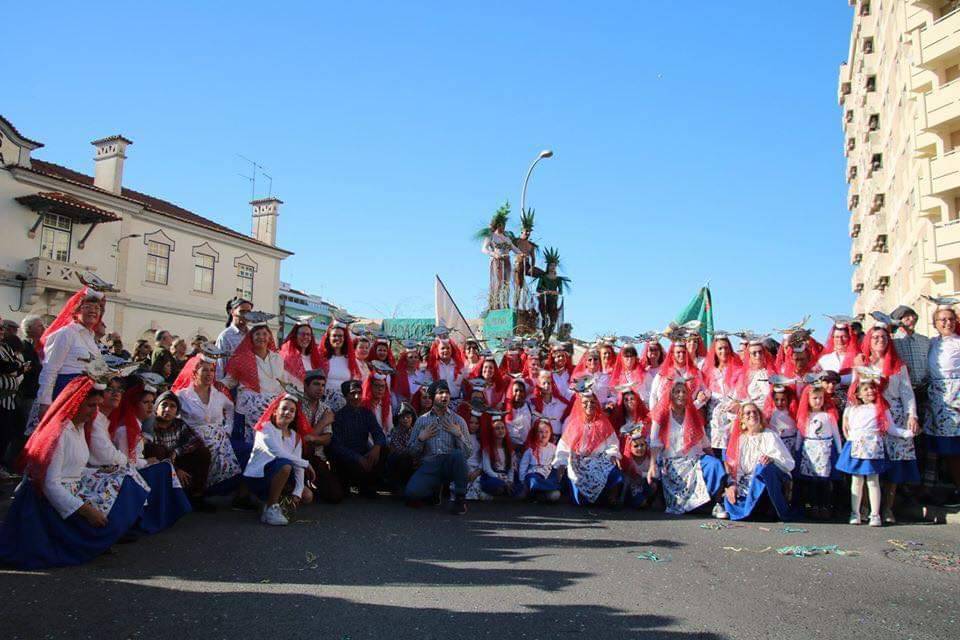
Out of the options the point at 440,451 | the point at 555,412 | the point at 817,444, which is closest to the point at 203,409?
the point at 440,451

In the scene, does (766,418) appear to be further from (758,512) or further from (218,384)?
(218,384)

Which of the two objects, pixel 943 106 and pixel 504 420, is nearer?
pixel 504 420

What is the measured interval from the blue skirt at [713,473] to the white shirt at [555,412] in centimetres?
191

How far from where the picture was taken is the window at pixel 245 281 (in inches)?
1316

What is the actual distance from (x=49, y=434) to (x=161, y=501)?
125cm

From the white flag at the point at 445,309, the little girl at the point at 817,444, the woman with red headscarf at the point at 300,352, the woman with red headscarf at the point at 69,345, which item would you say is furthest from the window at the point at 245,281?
the little girl at the point at 817,444

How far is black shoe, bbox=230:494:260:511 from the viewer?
7.23 m

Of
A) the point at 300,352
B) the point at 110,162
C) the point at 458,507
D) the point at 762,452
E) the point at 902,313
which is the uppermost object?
the point at 110,162

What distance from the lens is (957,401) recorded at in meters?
7.65

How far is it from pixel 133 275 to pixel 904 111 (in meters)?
29.7

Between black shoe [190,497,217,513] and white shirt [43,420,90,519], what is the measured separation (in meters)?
1.84

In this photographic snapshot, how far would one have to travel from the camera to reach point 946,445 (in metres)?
7.68

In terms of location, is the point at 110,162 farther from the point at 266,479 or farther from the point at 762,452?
the point at 762,452

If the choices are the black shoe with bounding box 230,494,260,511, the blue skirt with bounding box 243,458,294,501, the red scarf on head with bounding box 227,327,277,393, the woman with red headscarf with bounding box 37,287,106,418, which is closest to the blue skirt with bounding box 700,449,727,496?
the blue skirt with bounding box 243,458,294,501
